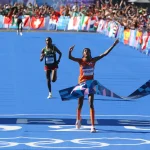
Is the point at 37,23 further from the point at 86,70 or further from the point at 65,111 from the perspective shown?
the point at 86,70

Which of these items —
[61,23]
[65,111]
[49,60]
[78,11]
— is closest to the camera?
[65,111]

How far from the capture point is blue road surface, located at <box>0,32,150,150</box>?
40.4 feet

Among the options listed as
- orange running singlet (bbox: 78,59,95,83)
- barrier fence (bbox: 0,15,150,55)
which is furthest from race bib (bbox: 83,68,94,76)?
barrier fence (bbox: 0,15,150,55)

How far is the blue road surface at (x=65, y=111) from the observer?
40.4ft

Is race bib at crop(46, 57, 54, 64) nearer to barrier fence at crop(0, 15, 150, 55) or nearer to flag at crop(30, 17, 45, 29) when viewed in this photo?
barrier fence at crop(0, 15, 150, 55)

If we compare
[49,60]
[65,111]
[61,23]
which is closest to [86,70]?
[65,111]

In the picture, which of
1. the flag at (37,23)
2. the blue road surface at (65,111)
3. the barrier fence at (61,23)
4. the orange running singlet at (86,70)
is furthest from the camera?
the flag at (37,23)

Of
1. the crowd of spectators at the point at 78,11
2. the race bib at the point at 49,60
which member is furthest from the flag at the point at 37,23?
the race bib at the point at 49,60

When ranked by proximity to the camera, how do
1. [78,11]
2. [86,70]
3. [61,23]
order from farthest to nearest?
[78,11] < [61,23] < [86,70]

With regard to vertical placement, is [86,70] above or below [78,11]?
above

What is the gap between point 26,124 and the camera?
554 inches

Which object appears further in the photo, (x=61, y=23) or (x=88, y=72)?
(x=61, y=23)

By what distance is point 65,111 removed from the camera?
1605 cm

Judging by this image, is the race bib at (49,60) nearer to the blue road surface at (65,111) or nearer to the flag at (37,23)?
the blue road surface at (65,111)
